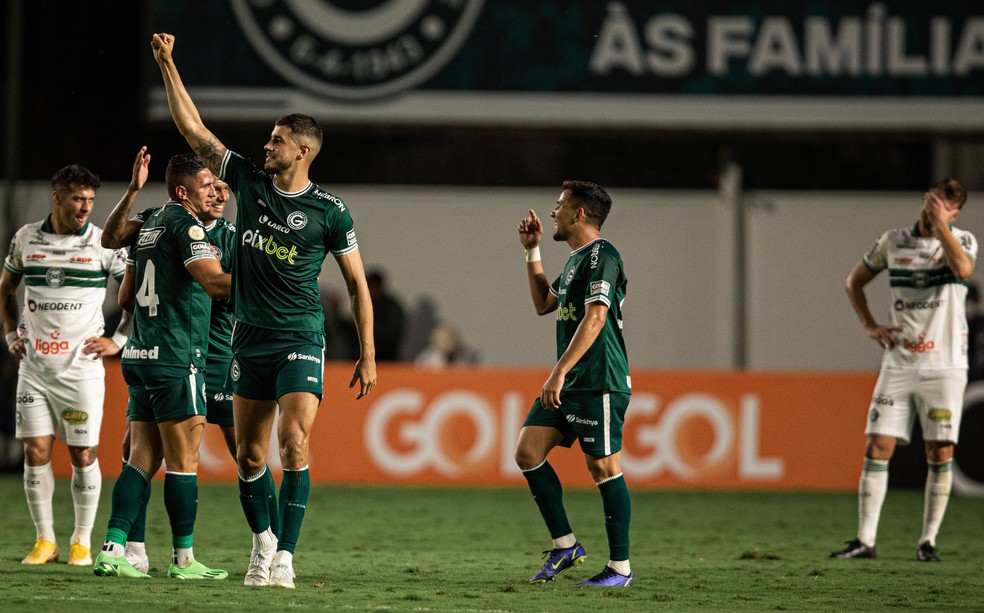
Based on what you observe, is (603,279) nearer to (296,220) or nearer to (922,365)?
(296,220)

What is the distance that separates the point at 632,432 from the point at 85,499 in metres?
6.45

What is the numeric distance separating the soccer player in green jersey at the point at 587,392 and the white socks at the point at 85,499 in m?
2.46

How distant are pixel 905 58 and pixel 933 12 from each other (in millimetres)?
558

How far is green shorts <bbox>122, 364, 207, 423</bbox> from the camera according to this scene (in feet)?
22.5

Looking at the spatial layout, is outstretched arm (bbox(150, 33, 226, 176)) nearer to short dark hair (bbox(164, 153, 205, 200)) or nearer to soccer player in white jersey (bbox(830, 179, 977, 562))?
short dark hair (bbox(164, 153, 205, 200))

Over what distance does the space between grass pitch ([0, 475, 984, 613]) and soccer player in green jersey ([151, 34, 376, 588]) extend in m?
0.63

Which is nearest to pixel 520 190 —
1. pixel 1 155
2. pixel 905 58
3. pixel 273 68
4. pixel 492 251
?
pixel 492 251

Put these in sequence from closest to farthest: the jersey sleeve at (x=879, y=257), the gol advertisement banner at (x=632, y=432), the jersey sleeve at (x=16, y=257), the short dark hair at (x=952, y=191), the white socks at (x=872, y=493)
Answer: the jersey sleeve at (x=16, y=257), the short dark hair at (x=952, y=191), the white socks at (x=872, y=493), the jersey sleeve at (x=879, y=257), the gol advertisement banner at (x=632, y=432)

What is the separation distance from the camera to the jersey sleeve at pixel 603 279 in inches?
268

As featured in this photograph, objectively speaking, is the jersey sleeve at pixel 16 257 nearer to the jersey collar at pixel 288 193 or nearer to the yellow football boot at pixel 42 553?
the yellow football boot at pixel 42 553

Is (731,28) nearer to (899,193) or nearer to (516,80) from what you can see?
(516,80)

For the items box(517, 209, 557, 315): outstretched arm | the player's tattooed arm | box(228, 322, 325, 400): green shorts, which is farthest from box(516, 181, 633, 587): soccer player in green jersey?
the player's tattooed arm

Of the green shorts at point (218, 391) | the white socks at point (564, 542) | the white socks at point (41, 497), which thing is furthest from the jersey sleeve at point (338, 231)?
the white socks at point (41, 497)

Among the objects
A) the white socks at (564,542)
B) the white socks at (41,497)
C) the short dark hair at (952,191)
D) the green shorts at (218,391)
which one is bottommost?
the white socks at (564,542)
